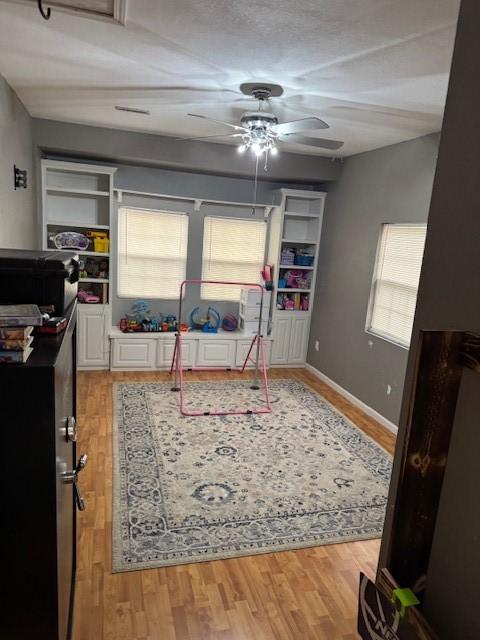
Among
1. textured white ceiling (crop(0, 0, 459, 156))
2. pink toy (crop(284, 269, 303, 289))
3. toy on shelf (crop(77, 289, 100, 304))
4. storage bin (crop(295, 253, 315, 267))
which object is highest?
textured white ceiling (crop(0, 0, 459, 156))

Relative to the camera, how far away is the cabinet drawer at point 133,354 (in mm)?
5316

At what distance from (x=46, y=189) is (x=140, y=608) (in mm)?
4394

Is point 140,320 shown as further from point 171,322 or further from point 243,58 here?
point 243,58

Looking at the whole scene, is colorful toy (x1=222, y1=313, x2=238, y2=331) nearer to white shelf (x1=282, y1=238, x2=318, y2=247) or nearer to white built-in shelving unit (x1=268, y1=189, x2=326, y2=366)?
white built-in shelving unit (x1=268, y1=189, x2=326, y2=366)

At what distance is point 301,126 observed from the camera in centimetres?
295

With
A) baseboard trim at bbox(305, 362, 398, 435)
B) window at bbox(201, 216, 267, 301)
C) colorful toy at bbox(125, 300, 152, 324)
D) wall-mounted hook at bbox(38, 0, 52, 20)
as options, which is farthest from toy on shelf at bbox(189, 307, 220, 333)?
wall-mounted hook at bbox(38, 0, 52, 20)

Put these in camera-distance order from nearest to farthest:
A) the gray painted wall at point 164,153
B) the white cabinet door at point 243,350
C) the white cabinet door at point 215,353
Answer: the gray painted wall at point 164,153, the white cabinet door at point 215,353, the white cabinet door at point 243,350

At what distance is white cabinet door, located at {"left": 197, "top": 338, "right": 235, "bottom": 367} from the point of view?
561cm

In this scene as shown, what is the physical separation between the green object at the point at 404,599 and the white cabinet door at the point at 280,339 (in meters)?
4.89

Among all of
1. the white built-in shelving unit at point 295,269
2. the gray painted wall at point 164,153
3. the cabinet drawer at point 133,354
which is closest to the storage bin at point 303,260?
the white built-in shelving unit at point 295,269

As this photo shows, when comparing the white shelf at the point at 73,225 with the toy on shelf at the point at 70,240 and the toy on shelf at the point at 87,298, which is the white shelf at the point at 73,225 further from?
the toy on shelf at the point at 87,298

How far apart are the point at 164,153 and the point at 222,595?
14.1 feet

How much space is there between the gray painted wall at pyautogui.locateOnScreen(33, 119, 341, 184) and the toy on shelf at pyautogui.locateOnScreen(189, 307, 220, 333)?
1.85 metres

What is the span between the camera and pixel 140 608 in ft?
6.68
